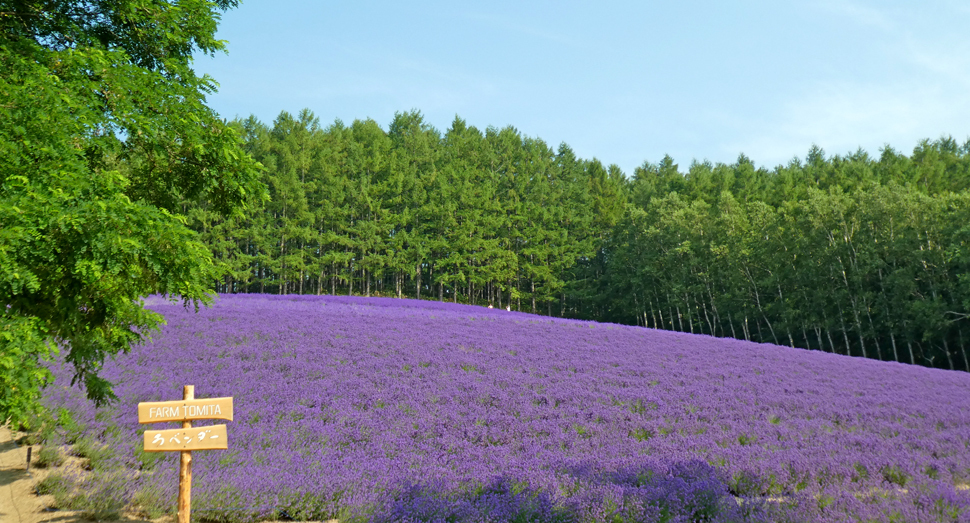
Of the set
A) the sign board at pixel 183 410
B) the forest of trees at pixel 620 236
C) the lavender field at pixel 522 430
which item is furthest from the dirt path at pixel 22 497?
the forest of trees at pixel 620 236

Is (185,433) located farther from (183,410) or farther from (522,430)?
(522,430)

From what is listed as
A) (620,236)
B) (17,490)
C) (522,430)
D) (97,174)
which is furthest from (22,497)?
(620,236)

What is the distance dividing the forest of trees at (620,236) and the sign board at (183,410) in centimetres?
3511

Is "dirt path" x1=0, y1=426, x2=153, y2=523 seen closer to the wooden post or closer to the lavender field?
the lavender field

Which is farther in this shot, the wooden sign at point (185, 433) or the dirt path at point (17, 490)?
the dirt path at point (17, 490)

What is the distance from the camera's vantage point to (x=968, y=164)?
4912cm

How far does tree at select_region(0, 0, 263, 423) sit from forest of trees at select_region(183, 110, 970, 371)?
114 feet

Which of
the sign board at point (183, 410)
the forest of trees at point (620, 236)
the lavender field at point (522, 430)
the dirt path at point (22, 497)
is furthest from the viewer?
the forest of trees at point (620, 236)

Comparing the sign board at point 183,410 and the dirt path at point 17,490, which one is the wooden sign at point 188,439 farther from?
the dirt path at point 17,490

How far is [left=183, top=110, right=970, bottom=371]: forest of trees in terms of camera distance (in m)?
34.1

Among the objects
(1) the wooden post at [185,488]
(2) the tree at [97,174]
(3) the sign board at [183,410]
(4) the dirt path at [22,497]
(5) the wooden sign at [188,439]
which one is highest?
(2) the tree at [97,174]

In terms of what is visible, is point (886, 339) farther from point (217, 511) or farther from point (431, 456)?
point (217, 511)

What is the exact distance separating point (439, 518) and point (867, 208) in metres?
39.7

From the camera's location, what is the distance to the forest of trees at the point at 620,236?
34062 millimetres
